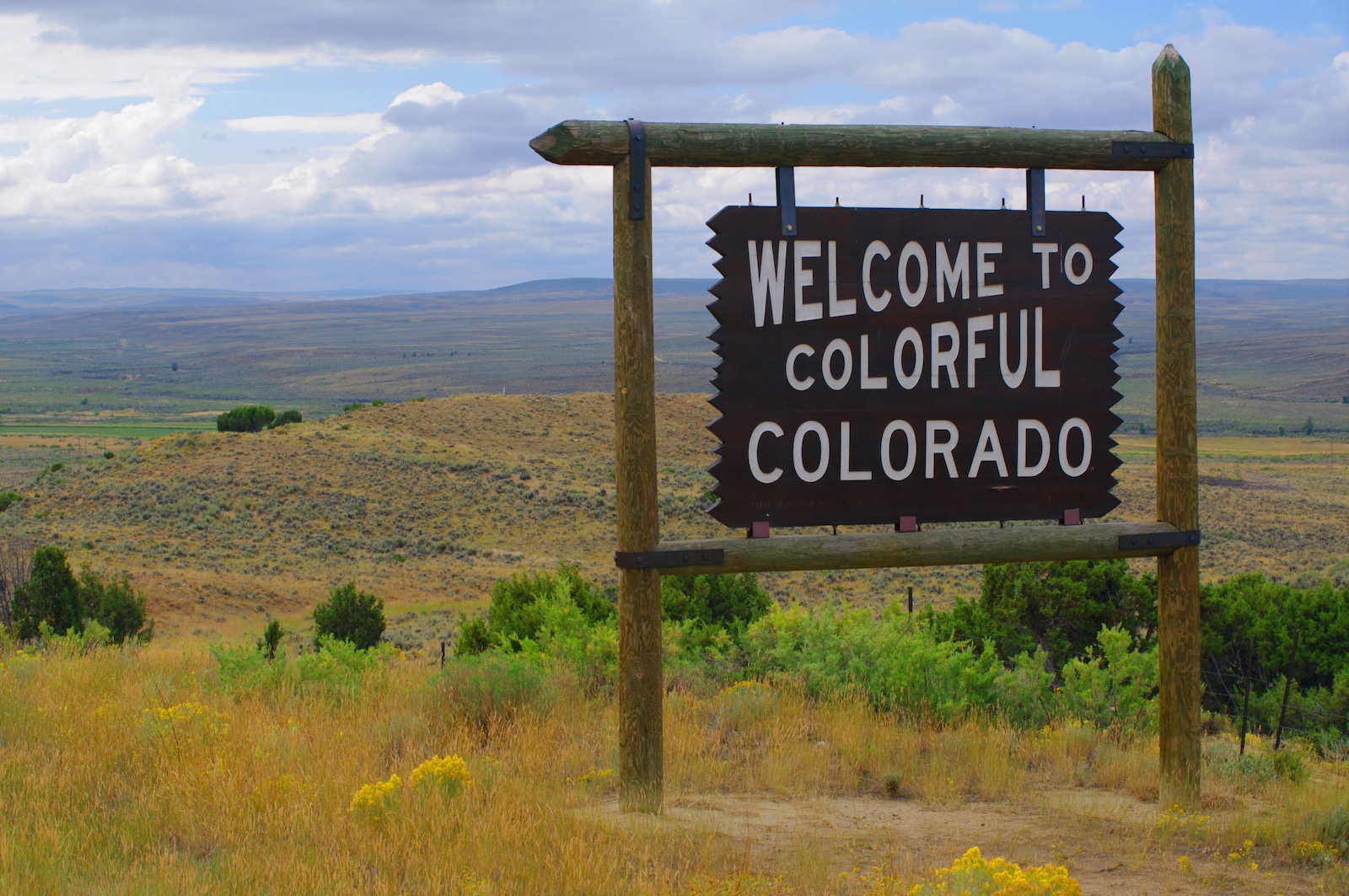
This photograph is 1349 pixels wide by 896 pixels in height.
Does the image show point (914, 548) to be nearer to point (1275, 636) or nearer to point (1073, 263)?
point (1073, 263)

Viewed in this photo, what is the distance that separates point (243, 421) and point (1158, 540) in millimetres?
54838

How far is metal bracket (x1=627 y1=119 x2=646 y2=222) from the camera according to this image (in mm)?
4789

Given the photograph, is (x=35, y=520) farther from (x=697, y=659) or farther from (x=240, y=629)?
(x=697, y=659)

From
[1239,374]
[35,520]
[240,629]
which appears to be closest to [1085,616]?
[240,629]

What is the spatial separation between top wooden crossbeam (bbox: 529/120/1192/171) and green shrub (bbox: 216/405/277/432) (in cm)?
5307

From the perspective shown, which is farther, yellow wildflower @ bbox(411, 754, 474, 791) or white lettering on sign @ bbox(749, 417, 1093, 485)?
white lettering on sign @ bbox(749, 417, 1093, 485)

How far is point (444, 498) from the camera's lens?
4562 cm

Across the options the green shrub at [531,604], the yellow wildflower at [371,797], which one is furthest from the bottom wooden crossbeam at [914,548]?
the green shrub at [531,604]

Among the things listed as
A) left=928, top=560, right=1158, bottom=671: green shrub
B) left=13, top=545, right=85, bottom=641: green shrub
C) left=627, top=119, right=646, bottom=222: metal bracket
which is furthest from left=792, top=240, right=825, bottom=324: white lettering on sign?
left=13, top=545, right=85, bottom=641: green shrub

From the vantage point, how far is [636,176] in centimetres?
479

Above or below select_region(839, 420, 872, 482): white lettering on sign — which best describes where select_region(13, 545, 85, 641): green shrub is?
below

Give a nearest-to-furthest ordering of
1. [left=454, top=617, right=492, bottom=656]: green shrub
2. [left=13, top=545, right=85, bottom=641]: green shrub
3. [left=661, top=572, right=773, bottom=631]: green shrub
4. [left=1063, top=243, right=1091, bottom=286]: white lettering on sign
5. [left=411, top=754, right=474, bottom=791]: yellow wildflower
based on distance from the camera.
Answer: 1. [left=411, top=754, right=474, bottom=791]: yellow wildflower
2. [left=1063, top=243, right=1091, bottom=286]: white lettering on sign
3. [left=454, top=617, right=492, bottom=656]: green shrub
4. [left=661, top=572, right=773, bottom=631]: green shrub
5. [left=13, top=545, right=85, bottom=641]: green shrub

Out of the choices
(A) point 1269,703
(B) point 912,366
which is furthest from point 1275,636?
(B) point 912,366

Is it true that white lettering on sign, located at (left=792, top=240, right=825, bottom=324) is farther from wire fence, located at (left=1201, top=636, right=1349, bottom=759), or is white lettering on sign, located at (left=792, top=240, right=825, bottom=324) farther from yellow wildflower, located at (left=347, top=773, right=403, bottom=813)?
wire fence, located at (left=1201, top=636, right=1349, bottom=759)
